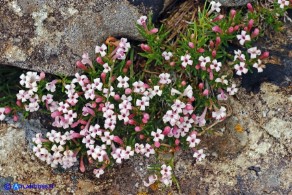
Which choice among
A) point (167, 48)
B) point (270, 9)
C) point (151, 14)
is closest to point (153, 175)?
point (167, 48)

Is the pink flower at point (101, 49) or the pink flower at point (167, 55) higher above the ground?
the pink flower at point (101, 49)

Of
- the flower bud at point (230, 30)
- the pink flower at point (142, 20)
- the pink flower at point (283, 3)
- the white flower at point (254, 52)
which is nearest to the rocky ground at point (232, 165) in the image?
the white flower at point (254, 52)

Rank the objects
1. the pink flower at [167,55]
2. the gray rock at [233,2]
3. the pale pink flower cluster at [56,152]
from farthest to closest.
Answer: the gray rock at [233,2] → the pink flower at [167,55] → the pale pink flower cluster at [56,152]

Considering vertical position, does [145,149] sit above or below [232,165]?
above

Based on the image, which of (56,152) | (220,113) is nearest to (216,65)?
(220,113)

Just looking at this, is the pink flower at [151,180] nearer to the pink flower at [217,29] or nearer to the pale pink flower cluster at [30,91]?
the pale pink flower cluster at [30,91]

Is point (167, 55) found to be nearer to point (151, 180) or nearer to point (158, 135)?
point (158, 135)

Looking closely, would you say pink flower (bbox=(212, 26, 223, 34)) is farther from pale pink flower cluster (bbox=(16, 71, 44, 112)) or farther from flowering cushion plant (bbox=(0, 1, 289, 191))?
pale pink flower cluster (bbox=(16, 71, 44, 112))
